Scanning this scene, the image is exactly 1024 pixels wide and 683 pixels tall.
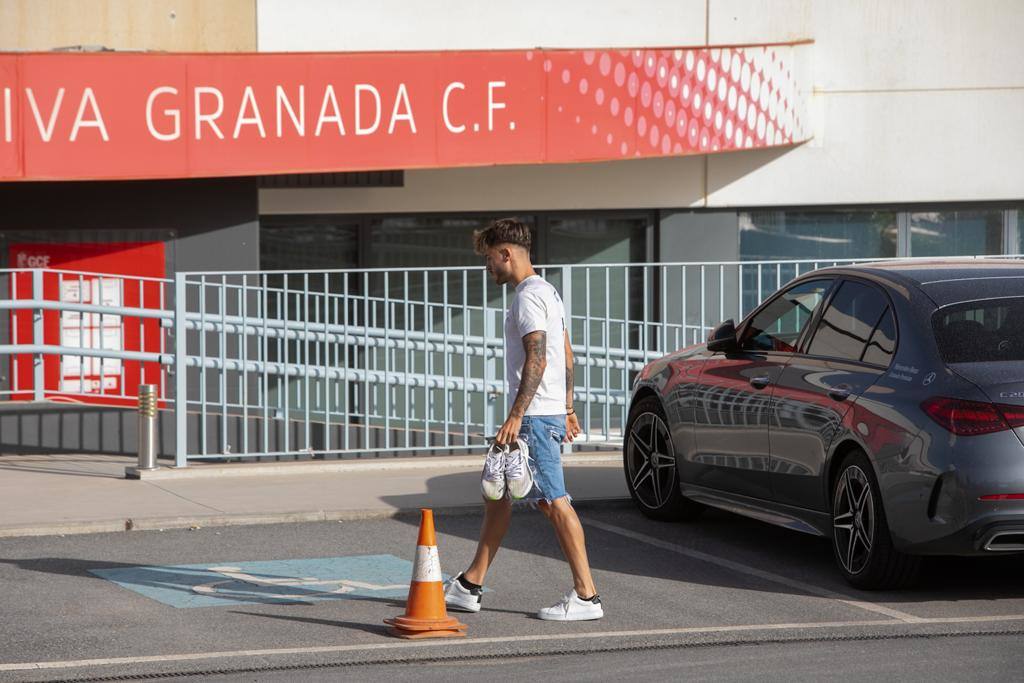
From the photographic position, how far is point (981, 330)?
780cm

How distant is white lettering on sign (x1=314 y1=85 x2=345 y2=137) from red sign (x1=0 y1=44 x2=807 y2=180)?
0.01 m

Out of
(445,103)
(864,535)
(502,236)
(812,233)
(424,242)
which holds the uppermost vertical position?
(445,103)

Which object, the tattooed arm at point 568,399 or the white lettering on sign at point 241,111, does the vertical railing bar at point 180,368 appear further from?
the tattooed arm at point 568,399

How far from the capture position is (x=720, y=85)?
16.0m

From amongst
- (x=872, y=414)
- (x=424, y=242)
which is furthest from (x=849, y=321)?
(x=424, y=242)

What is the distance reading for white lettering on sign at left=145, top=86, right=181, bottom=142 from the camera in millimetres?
14055

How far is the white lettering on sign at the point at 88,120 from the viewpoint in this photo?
1388 centimetres

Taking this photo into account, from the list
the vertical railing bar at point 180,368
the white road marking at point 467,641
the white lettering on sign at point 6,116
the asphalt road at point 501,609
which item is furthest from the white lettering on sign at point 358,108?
the white road marking at point 467,641

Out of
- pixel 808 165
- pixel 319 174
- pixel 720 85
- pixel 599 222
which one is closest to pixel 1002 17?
pixel 808 165

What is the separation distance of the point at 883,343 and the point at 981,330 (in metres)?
0.48

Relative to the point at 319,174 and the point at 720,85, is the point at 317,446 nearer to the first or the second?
the point at 319,174

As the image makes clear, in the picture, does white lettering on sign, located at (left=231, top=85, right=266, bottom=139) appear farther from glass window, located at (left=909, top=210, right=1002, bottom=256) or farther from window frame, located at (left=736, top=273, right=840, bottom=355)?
glass window, located at (left=909, top=210, right=1002, bottom=256)

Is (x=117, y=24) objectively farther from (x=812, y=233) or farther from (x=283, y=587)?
(x=283, y=587)

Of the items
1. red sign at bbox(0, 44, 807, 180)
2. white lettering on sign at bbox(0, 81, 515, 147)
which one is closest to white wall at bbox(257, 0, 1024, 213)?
red sign at bbox(0, 44, 807, 180)
